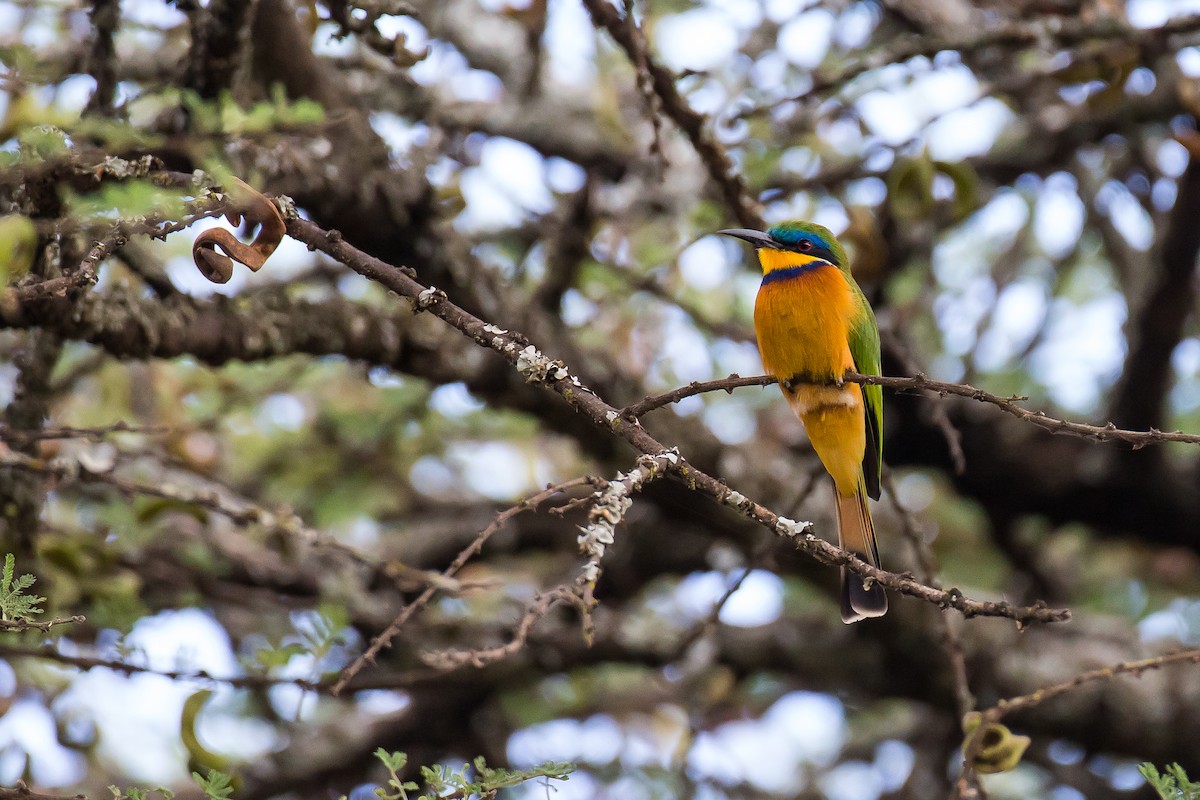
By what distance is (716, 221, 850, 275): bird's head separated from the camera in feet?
10.9

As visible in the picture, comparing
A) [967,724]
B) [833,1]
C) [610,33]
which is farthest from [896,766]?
[610,33]

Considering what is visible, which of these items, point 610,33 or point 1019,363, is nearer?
point 610,33

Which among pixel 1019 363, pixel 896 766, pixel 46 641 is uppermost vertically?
pixel 46 641

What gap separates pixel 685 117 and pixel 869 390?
35.9 inches

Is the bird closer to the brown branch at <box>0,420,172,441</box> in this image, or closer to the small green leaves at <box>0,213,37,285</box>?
the brown branch at <box>0,420,172,441</box>

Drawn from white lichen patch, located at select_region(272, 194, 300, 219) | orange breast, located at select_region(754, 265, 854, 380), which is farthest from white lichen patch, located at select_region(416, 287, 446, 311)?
orange breast, located at select_region(754, 265, 854, 380)

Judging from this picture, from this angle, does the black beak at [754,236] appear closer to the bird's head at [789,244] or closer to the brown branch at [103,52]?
the bird's head at [789,244]

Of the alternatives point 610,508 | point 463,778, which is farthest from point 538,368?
point 463,778

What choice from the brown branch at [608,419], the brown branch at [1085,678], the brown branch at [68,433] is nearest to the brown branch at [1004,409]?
the brown branch at [608,419]

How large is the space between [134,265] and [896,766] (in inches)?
152

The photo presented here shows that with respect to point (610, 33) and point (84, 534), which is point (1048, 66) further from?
point (84, 534)

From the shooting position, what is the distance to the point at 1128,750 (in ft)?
13.5

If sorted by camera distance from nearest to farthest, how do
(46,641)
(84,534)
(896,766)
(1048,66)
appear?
(46,641) → (84,534) → (1048,66) → (896,766)

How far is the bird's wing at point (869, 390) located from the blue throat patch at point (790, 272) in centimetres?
15
